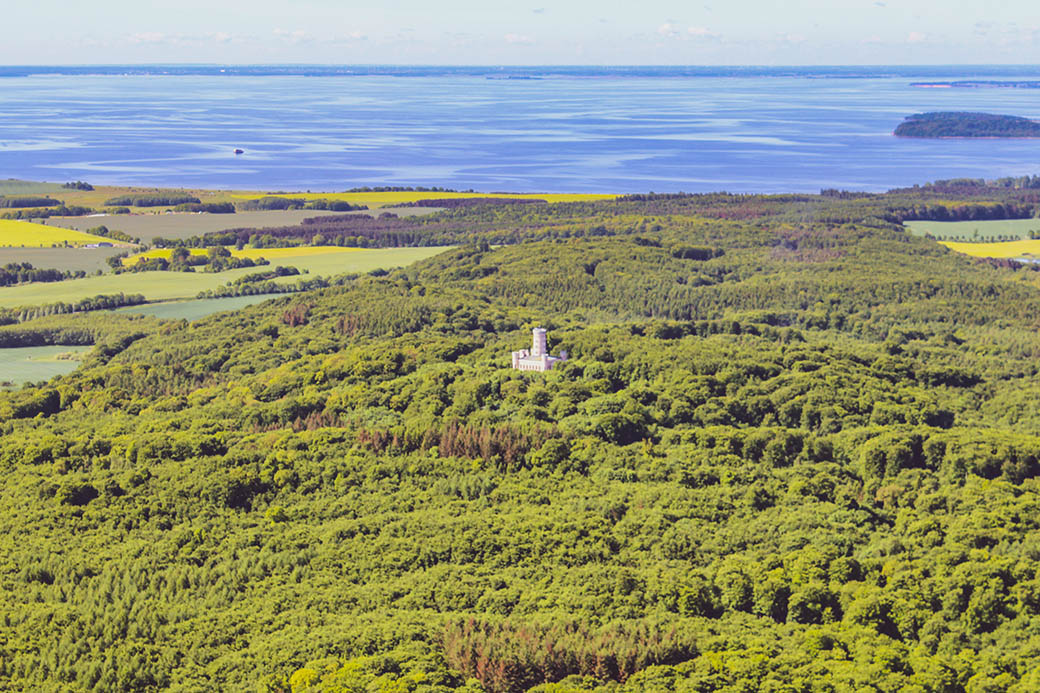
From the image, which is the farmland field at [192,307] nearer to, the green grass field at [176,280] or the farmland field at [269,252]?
the green grass field at [176,280]

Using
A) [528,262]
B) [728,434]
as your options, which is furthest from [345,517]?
[528,262]

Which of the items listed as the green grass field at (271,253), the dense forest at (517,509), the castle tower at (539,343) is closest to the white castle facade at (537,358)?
the castle tower at (539,343)

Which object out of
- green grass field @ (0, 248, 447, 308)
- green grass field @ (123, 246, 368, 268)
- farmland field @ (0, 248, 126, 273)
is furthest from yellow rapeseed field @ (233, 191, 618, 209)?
farmland field @ (0, 248, 126, 273)

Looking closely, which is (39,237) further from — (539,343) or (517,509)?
(517,509)

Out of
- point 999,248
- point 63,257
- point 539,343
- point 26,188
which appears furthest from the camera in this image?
point 26,188

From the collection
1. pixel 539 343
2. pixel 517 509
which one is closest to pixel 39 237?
pixel 539 343

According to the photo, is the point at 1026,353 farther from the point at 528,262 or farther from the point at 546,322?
the point at 528,262
